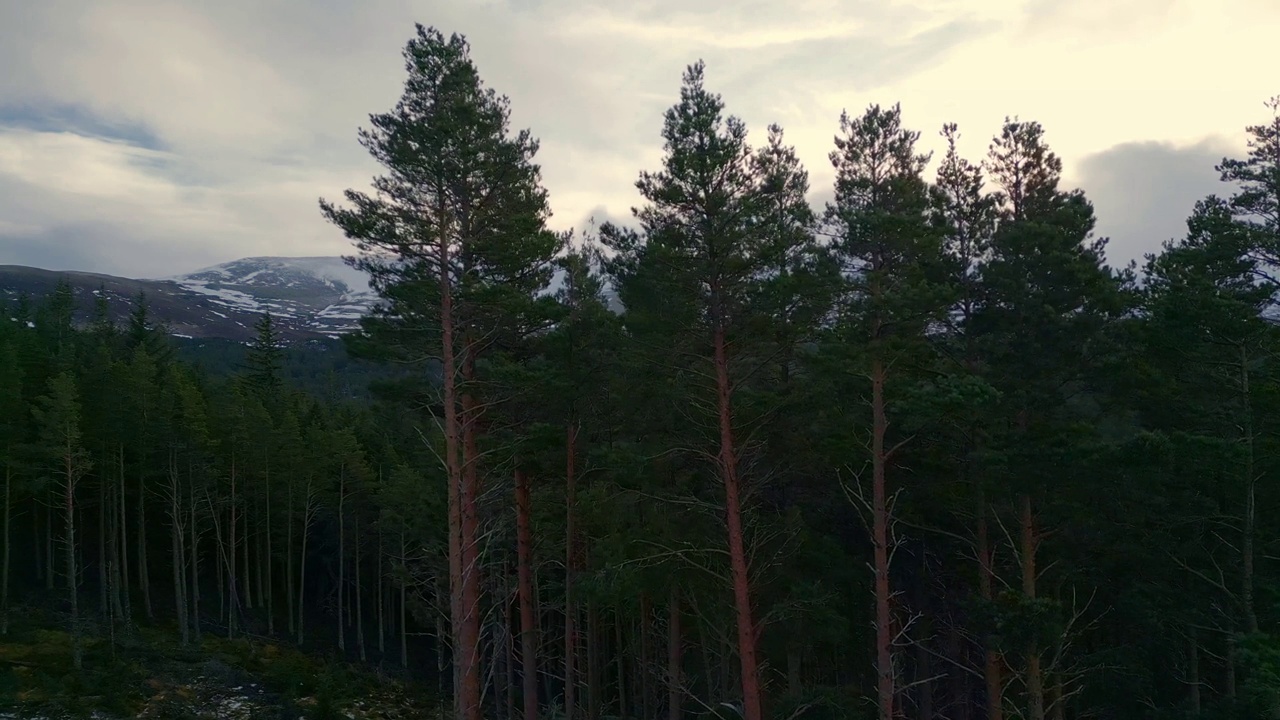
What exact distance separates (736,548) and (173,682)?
21085 millimetres

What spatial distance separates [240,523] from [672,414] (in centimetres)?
3734

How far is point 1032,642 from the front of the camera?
12.9 metres

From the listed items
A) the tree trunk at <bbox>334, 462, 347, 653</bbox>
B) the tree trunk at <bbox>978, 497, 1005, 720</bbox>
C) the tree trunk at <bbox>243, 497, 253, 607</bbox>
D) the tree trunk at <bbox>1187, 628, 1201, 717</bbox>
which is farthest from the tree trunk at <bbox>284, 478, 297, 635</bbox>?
the tree trunk at <bbox>1187, 628, 1201, 717</bbox>

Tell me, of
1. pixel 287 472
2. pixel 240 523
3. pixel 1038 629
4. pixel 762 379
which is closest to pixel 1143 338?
pixel 1038 629

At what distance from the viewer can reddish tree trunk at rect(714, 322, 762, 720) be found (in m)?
11.8

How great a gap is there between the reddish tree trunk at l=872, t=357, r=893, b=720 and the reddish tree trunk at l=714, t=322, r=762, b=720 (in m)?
2.09

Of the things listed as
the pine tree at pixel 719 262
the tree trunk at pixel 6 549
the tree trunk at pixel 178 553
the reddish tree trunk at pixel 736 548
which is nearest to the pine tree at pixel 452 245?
the pine tree at pixel 719 262

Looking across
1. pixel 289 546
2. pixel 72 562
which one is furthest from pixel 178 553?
pixel 72 562

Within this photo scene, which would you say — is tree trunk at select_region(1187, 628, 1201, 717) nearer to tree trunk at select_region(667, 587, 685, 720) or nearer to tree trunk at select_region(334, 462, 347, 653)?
tree trunk at select_region(667, 587, 685, 720)

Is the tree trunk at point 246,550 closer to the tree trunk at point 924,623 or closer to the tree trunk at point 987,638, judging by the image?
the tree trunk at point 924,623

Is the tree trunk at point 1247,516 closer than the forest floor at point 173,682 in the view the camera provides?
Yes

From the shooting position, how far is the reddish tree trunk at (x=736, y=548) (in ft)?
38.7

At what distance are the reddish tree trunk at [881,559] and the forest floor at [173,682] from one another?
58.9 feet

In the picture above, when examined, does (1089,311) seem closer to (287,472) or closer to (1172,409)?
(1172,409)
